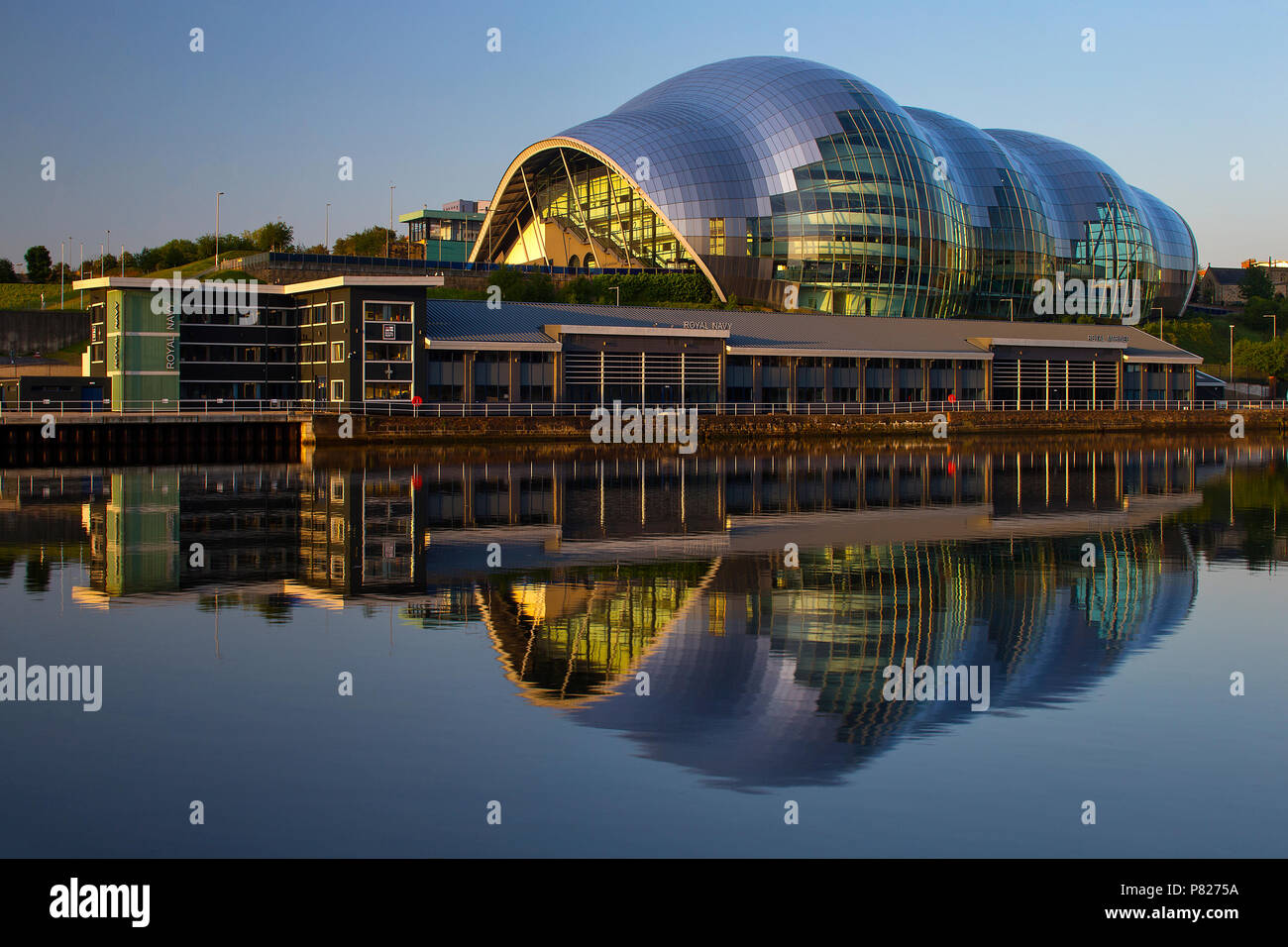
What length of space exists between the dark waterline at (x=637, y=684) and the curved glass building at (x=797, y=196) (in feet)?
217

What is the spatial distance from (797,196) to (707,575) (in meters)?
76.2

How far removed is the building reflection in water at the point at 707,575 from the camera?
13680 millimetres

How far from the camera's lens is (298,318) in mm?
72250

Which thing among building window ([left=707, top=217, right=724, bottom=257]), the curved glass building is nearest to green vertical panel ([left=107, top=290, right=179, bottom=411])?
the curved glass building

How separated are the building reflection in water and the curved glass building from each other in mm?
53949

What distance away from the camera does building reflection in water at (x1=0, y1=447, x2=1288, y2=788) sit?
13.7 m

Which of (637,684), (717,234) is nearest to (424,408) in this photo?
(717,234)
